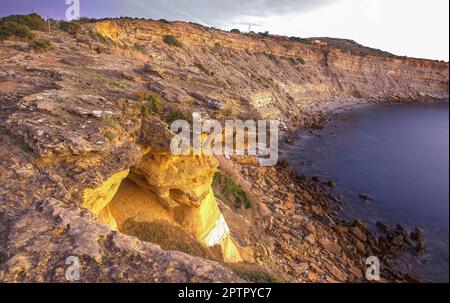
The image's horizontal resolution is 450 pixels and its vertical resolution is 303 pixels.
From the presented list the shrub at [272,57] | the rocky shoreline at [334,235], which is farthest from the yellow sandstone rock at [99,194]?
the shrub at [272,57]

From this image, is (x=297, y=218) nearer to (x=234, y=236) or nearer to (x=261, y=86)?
(x=234, y=236)

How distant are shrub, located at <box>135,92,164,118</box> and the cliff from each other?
45 millimetres

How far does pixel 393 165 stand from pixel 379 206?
708cm

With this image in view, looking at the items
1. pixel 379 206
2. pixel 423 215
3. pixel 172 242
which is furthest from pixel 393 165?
pixel 172 242

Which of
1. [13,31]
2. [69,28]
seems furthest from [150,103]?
[69,28]

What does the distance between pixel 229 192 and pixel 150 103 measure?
8948mm

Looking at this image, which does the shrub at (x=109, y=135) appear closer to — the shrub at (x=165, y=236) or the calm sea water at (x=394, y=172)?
the shrub at (x=165, y=236)

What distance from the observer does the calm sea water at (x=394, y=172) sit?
1603cm

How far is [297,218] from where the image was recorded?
16984mm

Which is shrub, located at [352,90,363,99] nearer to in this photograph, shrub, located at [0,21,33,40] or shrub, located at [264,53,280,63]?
shrub, located at [264,53,280,63]

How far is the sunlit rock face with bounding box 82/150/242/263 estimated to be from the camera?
8.91 metres

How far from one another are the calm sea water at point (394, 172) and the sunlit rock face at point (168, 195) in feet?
36.6

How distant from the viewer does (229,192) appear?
53.7 feet

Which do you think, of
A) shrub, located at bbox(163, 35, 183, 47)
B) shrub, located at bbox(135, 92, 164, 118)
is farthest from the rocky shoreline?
shrub, located at bbox(163, 35, 183, 47)
